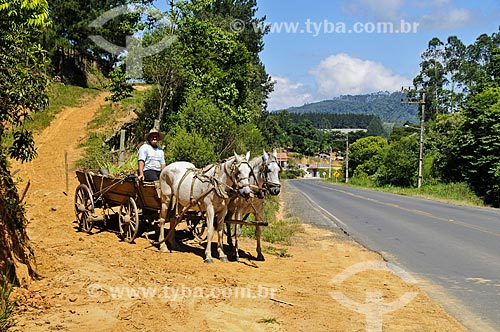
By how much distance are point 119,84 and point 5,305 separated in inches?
974

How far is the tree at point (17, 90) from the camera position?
21.5 feet

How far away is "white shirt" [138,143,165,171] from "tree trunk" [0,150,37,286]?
3.72 m

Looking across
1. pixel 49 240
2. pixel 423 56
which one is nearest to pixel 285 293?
pixel 49 240

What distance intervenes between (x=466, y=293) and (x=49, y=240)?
840 centimetres

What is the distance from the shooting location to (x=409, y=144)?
166ft

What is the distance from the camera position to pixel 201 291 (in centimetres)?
761

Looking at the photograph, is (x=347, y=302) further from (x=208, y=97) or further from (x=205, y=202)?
(x=208, y=97)

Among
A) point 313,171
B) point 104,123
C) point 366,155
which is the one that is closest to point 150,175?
point 104,123

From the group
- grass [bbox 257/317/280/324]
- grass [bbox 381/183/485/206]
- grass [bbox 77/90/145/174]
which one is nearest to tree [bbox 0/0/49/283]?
grass [bbox 257/317/280/324]

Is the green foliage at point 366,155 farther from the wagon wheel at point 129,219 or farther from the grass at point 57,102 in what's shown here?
the wagon wheel at point 129,219

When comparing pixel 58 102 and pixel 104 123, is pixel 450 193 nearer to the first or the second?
pixel 104 123

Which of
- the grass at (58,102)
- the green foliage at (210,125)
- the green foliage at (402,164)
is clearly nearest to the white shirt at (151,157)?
the green foliage at (210,125)

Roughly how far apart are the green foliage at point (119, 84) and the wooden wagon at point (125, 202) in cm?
1650

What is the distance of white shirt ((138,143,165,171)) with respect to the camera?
1146 centimetres
